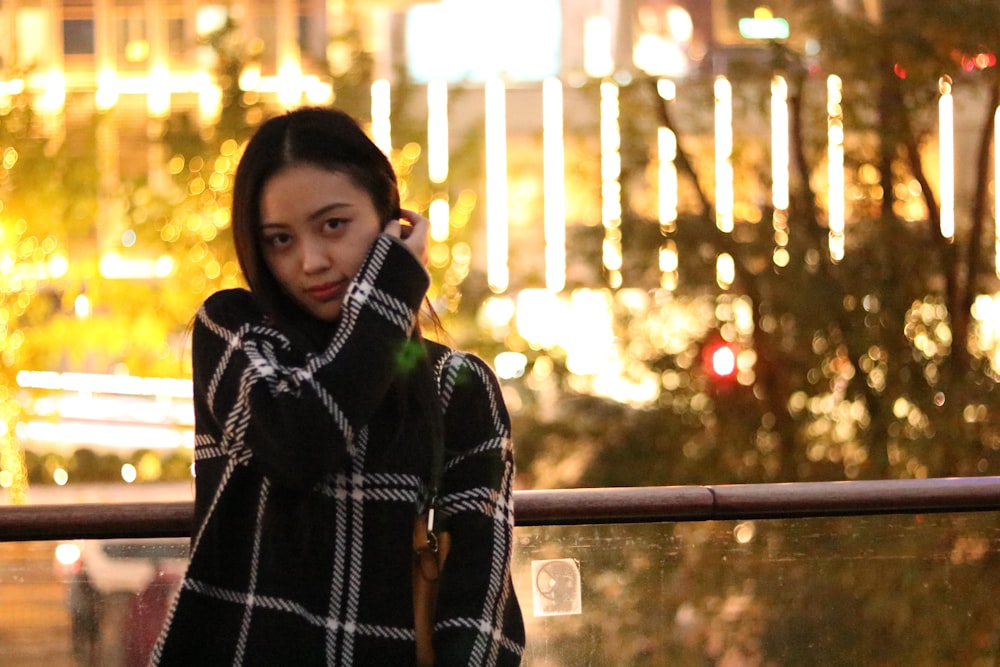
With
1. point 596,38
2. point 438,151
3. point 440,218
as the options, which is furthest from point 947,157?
point 596,38

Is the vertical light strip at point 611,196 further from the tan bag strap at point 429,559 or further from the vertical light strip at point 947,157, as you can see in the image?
the tan bag strap at point 429,559

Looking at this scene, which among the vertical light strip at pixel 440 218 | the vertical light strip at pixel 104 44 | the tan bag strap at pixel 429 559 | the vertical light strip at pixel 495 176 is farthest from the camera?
the vertical light strip at pixel 104 44

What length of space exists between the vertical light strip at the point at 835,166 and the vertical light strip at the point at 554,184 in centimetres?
151

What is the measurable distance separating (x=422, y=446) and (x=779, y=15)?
5920 mm

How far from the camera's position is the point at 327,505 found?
1.36 meters

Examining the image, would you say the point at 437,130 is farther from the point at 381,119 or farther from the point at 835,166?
the point at 835,166

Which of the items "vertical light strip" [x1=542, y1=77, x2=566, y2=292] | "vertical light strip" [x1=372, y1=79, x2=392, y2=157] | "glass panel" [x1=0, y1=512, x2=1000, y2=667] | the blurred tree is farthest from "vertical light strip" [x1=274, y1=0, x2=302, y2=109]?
"glass panel" [x1=0, y1=512, x2=1000, y2=667]

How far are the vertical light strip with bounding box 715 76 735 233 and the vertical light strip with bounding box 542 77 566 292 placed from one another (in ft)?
2.97

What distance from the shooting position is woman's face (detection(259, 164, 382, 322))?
4.70ft

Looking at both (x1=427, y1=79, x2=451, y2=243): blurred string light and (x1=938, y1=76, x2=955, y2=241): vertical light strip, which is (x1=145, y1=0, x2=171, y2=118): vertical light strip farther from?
(x1=938, y1=76, x2=955, y2=241): vertical light strip

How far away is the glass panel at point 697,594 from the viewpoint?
2490 millimetres

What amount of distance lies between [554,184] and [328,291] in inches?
294

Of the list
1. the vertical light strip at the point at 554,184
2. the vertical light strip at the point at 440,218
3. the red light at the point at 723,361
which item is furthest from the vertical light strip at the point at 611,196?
the vertical light strip at the point at 440,218

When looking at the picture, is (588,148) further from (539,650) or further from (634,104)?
(539,650)
